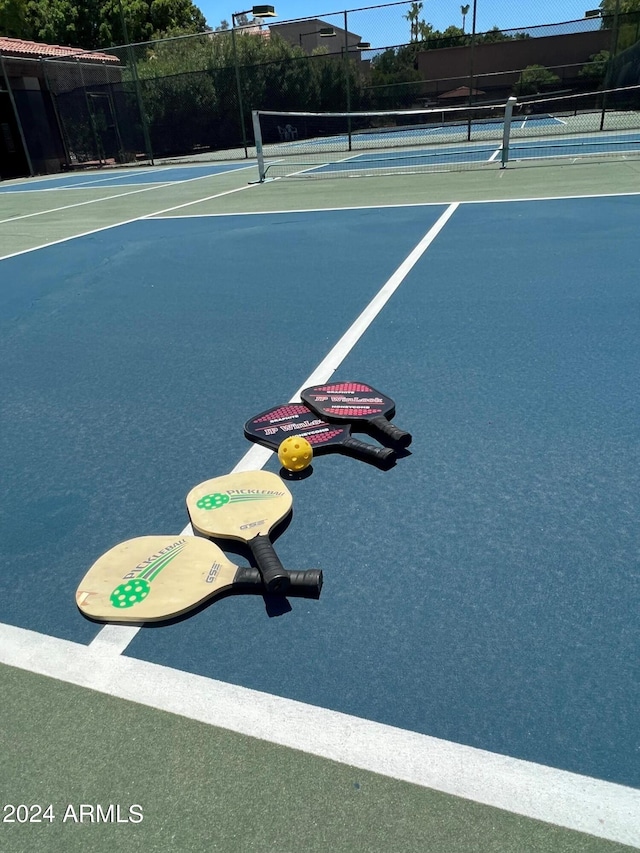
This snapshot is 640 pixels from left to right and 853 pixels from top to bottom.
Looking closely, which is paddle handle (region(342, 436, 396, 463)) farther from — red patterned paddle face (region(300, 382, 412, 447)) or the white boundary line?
the white boundary line

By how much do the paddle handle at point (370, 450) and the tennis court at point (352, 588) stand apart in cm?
7

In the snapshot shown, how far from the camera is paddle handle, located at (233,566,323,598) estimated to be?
237 centimetres

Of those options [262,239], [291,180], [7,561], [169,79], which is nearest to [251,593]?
[7,561]

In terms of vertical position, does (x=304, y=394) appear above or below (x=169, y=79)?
below

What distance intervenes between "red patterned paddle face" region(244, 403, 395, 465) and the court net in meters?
12.0

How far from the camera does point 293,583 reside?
237 centimetres

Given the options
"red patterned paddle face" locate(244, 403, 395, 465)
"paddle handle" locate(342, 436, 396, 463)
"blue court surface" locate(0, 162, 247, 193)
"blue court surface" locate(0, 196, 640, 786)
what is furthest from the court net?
"paddle handle" locate(342, 436, 396, 463)

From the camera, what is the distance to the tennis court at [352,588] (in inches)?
67.4

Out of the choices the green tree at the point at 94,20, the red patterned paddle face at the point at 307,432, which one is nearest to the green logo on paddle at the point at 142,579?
the red patterned paddle face at the point at 307,432

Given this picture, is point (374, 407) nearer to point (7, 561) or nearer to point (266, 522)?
point (266, 522)

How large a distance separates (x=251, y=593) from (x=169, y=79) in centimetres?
3091

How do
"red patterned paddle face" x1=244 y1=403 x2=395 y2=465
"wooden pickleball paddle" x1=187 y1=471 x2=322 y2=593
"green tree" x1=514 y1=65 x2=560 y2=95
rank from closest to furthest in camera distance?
"wooden pickleball paddle" x1=187 y1=471 x2=322 y2=593 → "red patterned paddle face" x1=244 y1=403 x2=395 y2=465 → "green tree" x1=514 y1=65 x2=560 y2=95

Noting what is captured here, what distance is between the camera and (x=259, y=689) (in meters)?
2.05

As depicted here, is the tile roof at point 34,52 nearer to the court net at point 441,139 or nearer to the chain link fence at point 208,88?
the chain link fence at point 208,88
